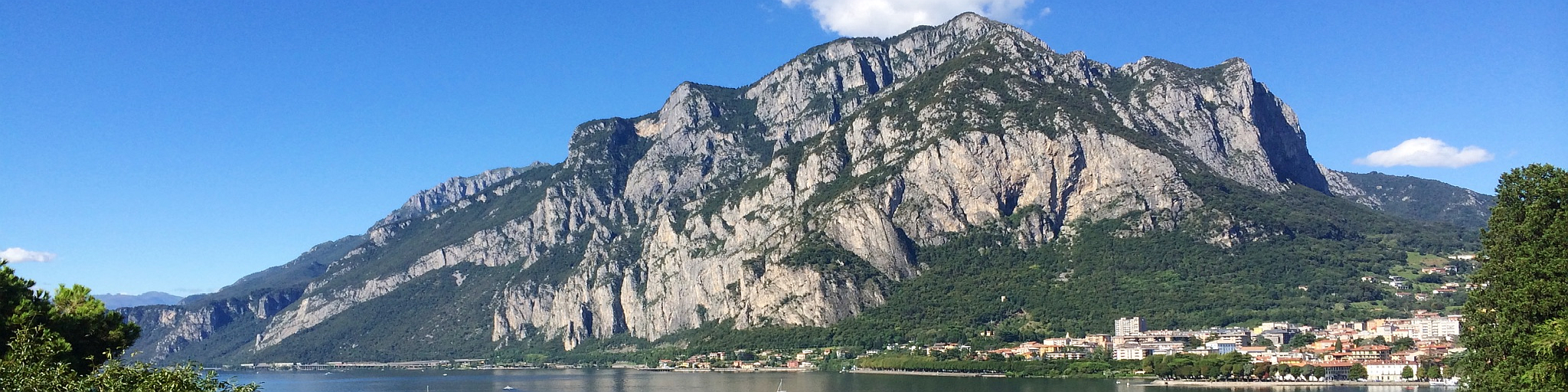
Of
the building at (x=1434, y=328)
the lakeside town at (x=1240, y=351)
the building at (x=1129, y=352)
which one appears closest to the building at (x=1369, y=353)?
the lakeside town at (x=1240, y=351)

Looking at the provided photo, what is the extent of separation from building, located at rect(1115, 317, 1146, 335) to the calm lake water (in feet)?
109

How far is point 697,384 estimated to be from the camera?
14038cm

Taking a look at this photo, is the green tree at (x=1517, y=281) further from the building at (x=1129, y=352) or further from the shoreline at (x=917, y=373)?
the building at (x=1129, y=352)

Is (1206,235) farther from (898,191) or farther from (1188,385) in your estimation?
(1188,385)

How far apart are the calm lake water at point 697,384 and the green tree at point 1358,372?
6.77 m

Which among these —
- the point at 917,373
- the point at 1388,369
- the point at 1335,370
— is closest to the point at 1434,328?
the point at 1335,370

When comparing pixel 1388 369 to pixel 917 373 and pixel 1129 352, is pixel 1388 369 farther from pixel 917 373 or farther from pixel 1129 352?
pixel 917 373

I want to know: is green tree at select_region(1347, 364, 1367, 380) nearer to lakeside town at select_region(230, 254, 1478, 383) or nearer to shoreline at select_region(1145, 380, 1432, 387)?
lakeside town at select_region(230, 254, 1478, 383)

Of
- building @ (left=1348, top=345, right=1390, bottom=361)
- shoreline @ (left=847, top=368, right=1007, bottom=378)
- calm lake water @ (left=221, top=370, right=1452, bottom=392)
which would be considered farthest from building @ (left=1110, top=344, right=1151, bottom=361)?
building @ (left=1348, top=345, right=1390, bottom=361)

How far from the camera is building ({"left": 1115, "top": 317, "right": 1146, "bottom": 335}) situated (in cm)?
15962

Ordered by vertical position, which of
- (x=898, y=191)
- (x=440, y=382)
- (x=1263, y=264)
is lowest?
(x=440, y=382)

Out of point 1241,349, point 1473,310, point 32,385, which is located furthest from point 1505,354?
point 1241,349

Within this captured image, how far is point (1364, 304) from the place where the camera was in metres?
162

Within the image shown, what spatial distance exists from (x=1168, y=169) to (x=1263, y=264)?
63.9 ft
